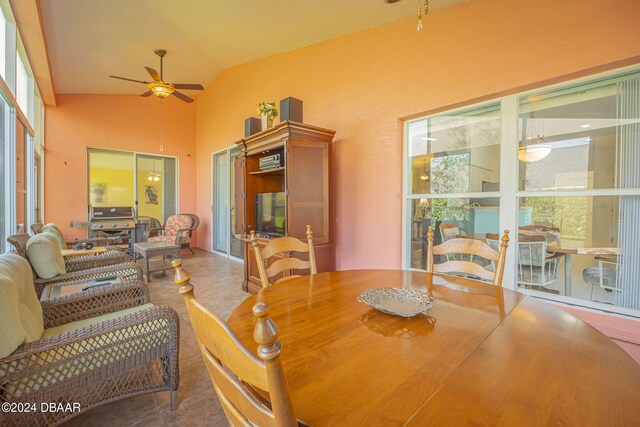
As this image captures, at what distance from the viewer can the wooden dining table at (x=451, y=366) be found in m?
→ 0.57

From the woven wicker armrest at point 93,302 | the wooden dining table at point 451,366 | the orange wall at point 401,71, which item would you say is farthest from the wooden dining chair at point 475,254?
the woven wicker armrest at point 93,302

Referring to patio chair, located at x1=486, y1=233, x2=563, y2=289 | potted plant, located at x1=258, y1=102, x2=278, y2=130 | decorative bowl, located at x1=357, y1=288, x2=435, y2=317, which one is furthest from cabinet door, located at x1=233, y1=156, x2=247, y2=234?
patio chair, located at x1=486, y1=233, x2=563, y2=289

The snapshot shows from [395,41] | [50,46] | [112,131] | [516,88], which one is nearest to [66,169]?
[112,131]

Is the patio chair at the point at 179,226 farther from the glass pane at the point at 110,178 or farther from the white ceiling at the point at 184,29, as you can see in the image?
the white ceiling at the point at 184,29

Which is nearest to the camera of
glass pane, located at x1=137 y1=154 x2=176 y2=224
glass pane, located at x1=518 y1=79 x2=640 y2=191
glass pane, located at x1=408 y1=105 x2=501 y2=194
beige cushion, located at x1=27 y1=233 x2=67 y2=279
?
glass pane, located at x1=518 y1=79 x2=640 y2=191

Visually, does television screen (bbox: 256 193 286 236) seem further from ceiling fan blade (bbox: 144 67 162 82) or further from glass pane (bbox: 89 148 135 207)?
glass pane (bbox: 89 148 135 207)

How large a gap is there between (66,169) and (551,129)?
7.51 metres

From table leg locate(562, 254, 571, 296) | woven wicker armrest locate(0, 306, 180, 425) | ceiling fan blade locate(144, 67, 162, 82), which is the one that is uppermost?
ceiling fan blade locate(144, 67, 162, 82)

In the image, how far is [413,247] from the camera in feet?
9.46

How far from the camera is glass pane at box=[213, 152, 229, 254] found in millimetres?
5914

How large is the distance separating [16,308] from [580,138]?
342cm

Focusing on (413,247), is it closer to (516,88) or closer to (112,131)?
(516,88)

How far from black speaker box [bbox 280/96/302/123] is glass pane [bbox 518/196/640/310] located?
95.1 inches

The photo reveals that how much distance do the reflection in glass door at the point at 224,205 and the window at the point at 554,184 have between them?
4.09m
